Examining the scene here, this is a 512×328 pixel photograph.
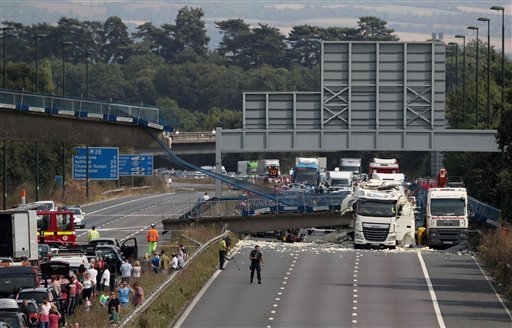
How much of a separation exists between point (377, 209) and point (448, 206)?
4.38m

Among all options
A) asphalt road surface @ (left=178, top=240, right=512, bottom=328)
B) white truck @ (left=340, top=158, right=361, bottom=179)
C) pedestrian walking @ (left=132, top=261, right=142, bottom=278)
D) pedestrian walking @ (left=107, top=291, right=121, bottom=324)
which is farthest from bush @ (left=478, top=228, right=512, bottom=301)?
white truck @ (left=340, top=158, right=361, bottom=179)

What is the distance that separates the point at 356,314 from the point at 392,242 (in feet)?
81.0

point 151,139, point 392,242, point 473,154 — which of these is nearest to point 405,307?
point 392,242

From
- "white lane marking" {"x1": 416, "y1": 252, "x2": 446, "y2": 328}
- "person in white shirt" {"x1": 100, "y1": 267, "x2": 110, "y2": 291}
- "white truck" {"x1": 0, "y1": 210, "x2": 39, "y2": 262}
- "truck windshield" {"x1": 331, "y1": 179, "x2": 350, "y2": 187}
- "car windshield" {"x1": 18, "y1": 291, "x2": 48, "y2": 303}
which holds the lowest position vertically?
"white lane marking" {"x1": 416, "y1": 252, "x2": 446, "y2": 328}

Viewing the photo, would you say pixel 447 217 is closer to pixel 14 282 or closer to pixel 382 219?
pixel 382 219

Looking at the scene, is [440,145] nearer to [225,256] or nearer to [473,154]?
[473,154]

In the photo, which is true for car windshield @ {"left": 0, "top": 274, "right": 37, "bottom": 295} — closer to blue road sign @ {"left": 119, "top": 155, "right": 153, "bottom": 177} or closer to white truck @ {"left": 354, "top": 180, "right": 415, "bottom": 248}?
white truck @ {"left": 354, "top": 180, "right": 415, "bottom": 248}

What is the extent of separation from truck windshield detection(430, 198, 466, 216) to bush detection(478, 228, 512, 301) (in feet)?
7.64

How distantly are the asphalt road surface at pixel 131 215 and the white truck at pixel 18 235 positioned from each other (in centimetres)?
1601

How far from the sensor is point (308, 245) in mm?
77750

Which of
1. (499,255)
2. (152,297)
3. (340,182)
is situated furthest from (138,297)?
(340,182)

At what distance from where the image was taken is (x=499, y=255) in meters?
63.2

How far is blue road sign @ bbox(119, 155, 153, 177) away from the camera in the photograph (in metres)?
131

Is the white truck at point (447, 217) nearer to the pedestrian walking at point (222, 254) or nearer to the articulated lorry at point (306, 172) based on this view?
the pedestrian walking at point (222, 254)
